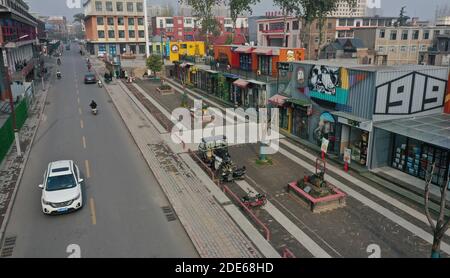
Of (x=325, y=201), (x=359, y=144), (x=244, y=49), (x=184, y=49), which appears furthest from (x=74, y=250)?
(x=184, y=49)

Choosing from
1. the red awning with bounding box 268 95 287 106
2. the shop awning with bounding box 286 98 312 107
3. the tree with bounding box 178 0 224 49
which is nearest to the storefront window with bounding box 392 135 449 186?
the shop awning with bounding box 286 98 312 107

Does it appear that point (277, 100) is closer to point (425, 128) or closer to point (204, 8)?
point (425, 128)

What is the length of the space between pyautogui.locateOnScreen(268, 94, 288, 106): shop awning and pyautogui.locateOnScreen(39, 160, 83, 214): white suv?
17.0 meters

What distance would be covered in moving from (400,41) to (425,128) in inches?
2339

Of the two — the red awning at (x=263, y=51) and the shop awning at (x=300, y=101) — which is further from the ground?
the red awning at (x=263, y=51)

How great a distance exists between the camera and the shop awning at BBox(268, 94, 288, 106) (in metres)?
28.7

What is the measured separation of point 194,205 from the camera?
A: 1716 cm

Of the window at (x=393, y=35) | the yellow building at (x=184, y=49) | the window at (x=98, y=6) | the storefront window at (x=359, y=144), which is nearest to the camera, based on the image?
the storefront window at (x=359, y=144)

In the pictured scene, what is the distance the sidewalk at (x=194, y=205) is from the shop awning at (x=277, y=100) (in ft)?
32.1

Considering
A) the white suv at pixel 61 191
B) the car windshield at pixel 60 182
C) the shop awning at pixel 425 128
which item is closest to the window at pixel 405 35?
the shop awning at pixel 425 128

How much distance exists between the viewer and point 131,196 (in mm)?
18156

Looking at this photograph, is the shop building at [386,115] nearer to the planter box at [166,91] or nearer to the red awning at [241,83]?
the red awning at [241,83]

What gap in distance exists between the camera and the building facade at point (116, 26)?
323 ft
